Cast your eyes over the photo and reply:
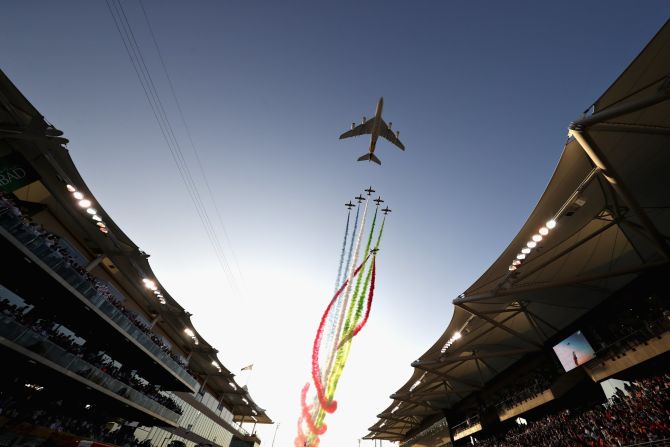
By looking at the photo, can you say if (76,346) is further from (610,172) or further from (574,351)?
(574,351)

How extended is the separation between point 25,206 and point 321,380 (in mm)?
34167

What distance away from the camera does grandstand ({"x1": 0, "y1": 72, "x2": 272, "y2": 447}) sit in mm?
16938

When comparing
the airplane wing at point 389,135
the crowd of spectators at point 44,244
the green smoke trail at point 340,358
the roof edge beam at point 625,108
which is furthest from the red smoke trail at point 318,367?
the roof edge beam at point 625,108

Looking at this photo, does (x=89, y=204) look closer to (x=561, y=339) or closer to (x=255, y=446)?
(x=561, y=339)

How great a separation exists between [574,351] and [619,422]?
21.2ft

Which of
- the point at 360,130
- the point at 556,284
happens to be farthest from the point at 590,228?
the point at 360,130

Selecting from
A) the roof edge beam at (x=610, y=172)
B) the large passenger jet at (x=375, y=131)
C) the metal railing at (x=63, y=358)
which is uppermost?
the large passenger jet at (x=375, y=131)

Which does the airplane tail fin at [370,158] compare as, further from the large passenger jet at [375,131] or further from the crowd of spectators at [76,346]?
the crowd of spectators at [76,346]

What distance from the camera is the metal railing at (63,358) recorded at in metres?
15.6

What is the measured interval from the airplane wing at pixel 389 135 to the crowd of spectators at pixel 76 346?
3873 cm

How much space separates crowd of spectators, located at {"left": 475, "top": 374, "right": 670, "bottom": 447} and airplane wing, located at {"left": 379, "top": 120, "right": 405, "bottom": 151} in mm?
34899

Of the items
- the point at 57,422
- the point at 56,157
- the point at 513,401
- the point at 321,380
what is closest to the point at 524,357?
the point at 513,401

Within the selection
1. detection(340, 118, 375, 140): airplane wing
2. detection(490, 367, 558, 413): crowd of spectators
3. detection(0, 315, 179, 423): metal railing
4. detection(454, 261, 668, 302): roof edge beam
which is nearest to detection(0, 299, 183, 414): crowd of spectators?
detection(0, 315, 179, 423): metal railing

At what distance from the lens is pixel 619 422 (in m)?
17.4
